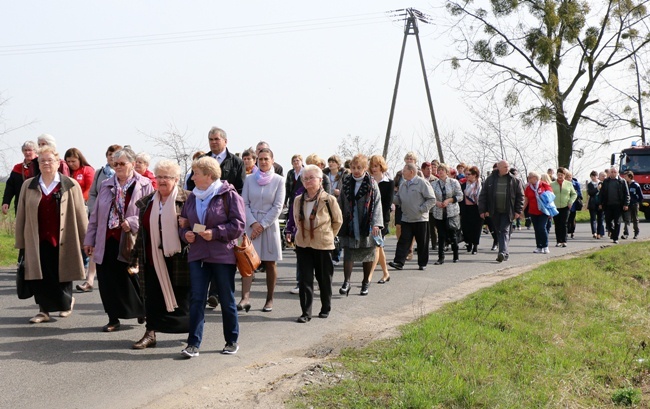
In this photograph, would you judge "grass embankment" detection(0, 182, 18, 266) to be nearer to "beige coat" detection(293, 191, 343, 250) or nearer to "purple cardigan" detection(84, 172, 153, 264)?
"purple cardigan" detection(84, 172, 153, 264)

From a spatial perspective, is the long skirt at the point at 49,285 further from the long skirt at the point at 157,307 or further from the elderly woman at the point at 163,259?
the long skirt at the point at 157,307

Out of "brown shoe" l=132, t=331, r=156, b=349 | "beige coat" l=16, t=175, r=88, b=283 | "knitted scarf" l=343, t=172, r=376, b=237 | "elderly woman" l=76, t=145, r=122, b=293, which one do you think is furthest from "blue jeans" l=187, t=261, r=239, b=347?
"elderly woman" l=76, t=145, r=122, b=293

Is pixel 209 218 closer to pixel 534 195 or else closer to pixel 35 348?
pixel 35 348

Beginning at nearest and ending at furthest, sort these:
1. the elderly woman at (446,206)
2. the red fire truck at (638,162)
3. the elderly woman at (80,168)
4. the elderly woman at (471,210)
→ 1. the elderly woman at (80,168)
2. the elderly woman at (446,206)
3. the elderly woman at (471,210)
4. the red fire truck at (638,162)

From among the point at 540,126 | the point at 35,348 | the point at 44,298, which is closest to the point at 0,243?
the point at 44,298

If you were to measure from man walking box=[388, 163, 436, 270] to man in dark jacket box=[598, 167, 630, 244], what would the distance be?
8322 millimetres

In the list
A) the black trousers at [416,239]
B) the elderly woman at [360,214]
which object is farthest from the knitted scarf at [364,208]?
the black trousers at [416,239]

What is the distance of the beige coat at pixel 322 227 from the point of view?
30.0 feet

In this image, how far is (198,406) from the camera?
5809 mm

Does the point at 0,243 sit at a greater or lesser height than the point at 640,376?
greater

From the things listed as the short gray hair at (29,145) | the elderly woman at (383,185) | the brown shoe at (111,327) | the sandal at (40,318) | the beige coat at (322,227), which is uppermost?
the short gray hair at (29,145)

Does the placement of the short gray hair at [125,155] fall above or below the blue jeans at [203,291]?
above

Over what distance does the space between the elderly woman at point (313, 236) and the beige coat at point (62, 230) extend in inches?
93.8

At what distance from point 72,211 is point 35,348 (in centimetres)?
179
